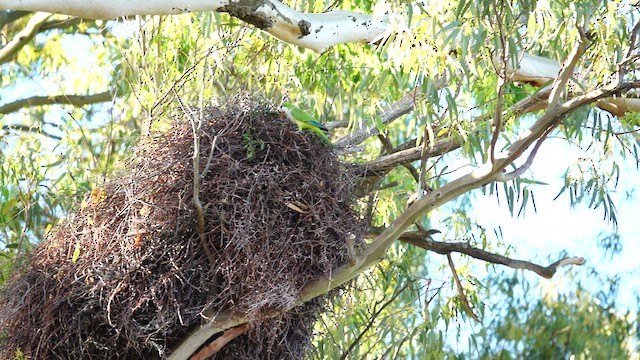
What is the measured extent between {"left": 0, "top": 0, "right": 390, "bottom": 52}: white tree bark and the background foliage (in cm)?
20

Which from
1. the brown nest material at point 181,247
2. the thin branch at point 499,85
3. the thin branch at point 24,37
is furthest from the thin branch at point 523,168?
the thin branch at point 24,37

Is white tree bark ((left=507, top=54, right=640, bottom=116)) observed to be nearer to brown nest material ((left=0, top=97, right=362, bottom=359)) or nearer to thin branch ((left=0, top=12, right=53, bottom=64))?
brown nest material ((left=0, top=97, right=362, bottom=359))

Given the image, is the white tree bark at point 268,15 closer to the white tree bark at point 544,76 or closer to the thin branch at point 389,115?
the thin branch at point 389,115

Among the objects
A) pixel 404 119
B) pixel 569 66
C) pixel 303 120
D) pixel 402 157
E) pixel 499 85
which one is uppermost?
pixel 569 66

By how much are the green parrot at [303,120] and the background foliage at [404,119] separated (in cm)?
45

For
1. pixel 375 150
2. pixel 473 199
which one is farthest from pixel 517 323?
pixel 375 150

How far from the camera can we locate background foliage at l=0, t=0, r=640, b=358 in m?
5.02

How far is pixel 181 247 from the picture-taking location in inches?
186

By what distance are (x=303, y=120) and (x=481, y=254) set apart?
1.51 meters

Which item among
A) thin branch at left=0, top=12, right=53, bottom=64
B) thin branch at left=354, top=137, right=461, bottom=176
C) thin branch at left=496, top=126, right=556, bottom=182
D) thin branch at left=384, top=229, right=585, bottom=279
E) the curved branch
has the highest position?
thin branch at left=496, top=126, right=556, bottom=182

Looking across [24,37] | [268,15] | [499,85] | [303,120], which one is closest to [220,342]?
[303,120]

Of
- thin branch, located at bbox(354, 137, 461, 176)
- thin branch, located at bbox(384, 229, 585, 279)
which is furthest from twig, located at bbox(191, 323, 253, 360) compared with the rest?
thin branch, located at bbox(384, 229, 585, 279)

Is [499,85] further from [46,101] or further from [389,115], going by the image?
[46,101]

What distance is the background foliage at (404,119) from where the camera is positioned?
502 cm
